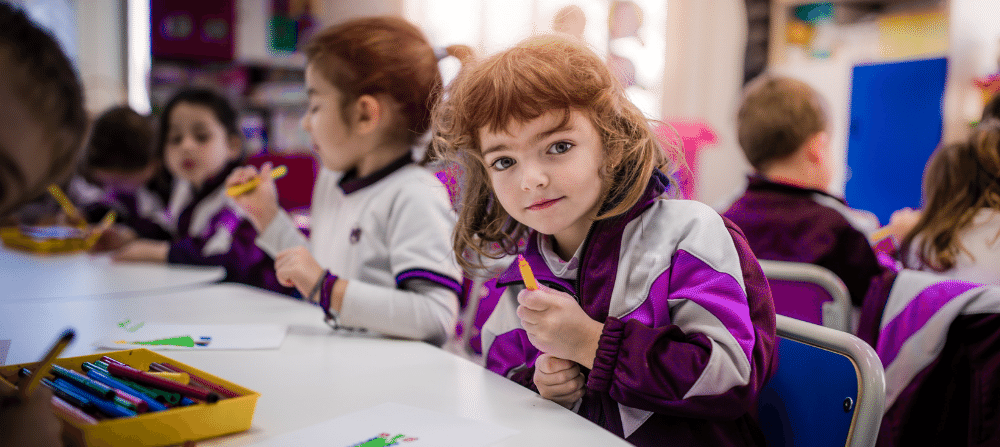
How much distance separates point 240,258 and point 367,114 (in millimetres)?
653

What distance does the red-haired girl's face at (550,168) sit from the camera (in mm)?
766

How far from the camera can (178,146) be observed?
2.24 m

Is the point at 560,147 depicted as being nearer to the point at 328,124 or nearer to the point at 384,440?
the point at 384,440

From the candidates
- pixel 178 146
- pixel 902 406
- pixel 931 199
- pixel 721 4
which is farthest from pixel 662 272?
pixel 721 4

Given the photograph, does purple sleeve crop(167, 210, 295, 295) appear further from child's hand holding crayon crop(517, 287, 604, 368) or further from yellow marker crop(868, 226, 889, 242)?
yellow marker crop(868, 226, 889, 242)

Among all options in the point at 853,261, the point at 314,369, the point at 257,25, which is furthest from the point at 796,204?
the point at 257,25

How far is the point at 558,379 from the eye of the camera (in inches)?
28.4

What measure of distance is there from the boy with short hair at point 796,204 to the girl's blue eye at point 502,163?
2.97ft

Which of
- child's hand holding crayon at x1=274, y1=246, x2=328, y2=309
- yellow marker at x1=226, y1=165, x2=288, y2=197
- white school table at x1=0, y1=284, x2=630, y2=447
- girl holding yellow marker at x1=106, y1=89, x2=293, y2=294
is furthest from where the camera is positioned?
girl holding yellow marker at x1=106, y1=89, x2=293, y2=294

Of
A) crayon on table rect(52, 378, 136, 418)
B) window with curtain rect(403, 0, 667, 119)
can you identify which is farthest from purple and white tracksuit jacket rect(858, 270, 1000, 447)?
window with curtain rect(403, 0, 667, 119)

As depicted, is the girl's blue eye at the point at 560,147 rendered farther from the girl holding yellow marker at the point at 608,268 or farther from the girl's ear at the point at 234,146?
the girl's ear at the point at 234,146

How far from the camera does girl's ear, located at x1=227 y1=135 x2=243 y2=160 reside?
2.34 metres

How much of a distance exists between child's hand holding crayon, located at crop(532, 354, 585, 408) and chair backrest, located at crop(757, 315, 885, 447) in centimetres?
24

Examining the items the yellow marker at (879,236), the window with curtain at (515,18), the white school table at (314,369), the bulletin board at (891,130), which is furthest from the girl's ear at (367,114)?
the window with curtain at (515,18)
